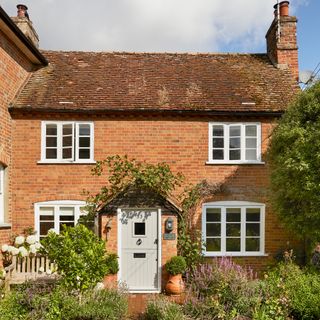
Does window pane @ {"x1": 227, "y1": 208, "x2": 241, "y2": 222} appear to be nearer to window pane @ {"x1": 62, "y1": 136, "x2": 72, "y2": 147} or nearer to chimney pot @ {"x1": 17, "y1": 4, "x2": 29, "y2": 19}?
window pane @ {"x1": 62, "y1": 136, "x2": 72, "y2": 147}

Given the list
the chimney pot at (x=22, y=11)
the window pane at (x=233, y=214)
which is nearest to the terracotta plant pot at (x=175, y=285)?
the window pane at (x=233, y=214)

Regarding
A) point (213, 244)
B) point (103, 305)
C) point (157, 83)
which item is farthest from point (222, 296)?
point (157, 83)

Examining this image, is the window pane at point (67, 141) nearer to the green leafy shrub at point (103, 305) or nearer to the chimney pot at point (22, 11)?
the green leafy shrub at point (103, 305)

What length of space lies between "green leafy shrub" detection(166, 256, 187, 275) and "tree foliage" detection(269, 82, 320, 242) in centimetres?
309

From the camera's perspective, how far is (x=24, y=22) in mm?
15047

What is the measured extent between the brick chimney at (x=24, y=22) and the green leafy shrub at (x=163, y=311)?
459 inches

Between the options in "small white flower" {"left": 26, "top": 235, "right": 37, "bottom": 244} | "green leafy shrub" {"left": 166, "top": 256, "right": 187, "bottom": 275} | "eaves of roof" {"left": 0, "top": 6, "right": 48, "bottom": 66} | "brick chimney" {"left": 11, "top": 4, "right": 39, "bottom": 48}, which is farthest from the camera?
"brick chimney" {"left": 11, "top": 4, "right": 39, "bottom": 48}

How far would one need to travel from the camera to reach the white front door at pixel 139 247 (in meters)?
11.7

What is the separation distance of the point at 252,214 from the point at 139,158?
4170mm

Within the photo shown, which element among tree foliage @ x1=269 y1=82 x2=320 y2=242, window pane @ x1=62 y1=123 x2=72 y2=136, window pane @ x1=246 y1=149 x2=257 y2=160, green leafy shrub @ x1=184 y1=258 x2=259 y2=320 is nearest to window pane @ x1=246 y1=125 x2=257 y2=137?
window pane @ x1=246 y1=149 x2=257 y2=160

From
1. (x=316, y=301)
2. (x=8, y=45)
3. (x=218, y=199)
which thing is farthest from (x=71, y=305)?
(x=8, y=45)

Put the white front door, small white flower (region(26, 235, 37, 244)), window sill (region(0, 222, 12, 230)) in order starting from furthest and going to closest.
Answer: the white front door → small white flower (region(26, 235, 37, 244)) → window sill (region(0, 222, 12, 230))

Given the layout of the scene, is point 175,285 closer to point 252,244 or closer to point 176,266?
point 176,266

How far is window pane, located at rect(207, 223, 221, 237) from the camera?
12586mm
